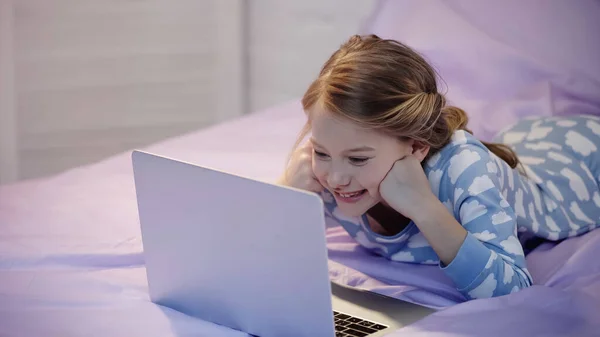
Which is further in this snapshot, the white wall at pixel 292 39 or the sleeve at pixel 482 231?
the white wall at pixel 292 39

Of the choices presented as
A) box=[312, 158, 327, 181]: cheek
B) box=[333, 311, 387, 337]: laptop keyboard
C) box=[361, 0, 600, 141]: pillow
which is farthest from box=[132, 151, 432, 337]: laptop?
box=[361, 0, 600, 141]: pillow

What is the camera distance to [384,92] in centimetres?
135

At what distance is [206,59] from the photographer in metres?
3.02

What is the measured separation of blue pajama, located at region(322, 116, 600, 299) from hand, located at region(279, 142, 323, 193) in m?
0.05

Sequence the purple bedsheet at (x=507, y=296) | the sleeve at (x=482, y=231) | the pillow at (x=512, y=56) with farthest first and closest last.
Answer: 1. the pillow at (x=512, y=56)
2. the sleeve at (x=482, y=231)
3. the purple bedsheet at (x=507, y=296)

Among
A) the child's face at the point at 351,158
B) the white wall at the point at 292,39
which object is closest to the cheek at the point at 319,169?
the child's face at the point at 351,158

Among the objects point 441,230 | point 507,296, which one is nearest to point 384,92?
point 441,230

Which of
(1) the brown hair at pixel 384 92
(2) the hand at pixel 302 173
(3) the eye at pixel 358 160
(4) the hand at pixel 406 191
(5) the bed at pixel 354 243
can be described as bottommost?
(5) the bed at pixel 354 243

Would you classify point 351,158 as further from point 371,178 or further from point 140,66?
point 140,66

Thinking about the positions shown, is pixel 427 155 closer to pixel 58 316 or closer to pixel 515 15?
pixel 58 316

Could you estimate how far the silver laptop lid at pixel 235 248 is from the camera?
1.08m

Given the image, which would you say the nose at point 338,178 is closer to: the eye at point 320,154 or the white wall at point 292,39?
the eye at point 320,154

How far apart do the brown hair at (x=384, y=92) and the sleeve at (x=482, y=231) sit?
0.22ft

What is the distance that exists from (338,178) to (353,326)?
0.73 ft
